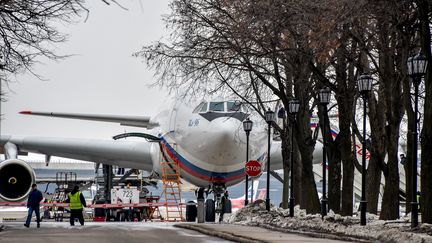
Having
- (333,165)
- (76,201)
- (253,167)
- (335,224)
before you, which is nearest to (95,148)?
(253,167)

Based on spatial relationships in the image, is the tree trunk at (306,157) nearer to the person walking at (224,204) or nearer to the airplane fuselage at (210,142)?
the airplane fuselage at (210,142)

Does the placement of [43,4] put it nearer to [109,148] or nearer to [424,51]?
[424,51]

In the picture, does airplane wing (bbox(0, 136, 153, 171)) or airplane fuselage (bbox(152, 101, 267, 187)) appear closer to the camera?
airplane fuselage (bbox(152, 101, 267, 187))

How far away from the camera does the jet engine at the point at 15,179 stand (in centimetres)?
3023

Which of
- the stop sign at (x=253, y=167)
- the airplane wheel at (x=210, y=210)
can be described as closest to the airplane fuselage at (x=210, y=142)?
the airplane wheel at (x=210, y=210)

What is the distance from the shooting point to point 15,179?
100.0 feet

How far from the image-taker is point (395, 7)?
16.2 m

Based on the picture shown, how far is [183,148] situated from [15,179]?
7.13 meters

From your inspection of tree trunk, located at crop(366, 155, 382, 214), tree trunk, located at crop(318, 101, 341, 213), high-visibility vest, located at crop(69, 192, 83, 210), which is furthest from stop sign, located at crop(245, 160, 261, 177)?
high-visibility vest, located at crop(69, 192, 83, 210)

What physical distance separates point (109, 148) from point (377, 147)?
17.2 m

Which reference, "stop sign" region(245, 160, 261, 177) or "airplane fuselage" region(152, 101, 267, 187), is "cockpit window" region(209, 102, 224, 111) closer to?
"airplane fuselage" region(152, 101, 267, 187)

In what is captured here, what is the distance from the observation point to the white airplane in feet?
108

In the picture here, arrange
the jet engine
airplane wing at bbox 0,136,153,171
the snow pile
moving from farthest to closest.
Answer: airplane wing at bbox 0,136,153,171 < the jet engine < the snow pile

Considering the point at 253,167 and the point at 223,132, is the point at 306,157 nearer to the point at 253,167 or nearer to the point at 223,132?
the point at 253,167
